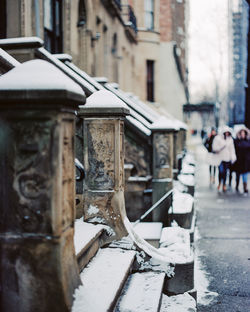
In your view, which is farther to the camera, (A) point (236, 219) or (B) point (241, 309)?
(A) point (236, 219)

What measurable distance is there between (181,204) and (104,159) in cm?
303

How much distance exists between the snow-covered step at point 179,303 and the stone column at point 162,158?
3786 millimetres

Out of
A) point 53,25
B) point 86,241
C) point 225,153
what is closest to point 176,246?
point 86,241

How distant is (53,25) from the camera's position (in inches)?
515

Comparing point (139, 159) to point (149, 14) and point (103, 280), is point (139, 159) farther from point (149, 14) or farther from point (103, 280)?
point (149, 14)

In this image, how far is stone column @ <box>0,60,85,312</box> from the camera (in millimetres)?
3143

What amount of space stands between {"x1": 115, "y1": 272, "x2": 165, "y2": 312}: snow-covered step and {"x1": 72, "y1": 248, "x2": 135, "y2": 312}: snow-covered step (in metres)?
0.10

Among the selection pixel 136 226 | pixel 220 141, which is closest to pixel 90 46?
pixel 220 141

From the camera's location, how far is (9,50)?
26.1ft

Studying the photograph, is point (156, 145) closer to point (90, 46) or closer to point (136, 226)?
point (136, 226)

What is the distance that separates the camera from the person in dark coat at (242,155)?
1409 cm

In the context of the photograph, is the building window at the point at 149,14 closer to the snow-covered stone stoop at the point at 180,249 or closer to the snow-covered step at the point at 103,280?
the snow-covered stone stoop at the point at 180,249

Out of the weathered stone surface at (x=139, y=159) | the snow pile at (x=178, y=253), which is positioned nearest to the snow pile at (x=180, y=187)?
the weathered stone surface at (x=139, y=159)

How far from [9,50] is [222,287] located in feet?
16.2
